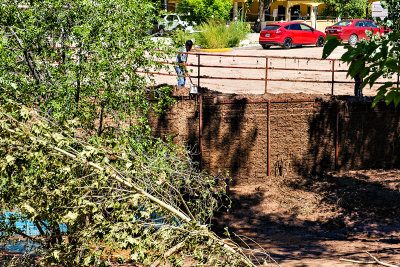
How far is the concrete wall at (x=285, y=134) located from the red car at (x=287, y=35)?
1327 cm

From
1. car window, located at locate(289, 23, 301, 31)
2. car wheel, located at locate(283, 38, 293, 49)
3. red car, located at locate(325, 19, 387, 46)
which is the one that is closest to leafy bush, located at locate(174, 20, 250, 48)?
car wheel, located at locate(283, 38, 293, 49)

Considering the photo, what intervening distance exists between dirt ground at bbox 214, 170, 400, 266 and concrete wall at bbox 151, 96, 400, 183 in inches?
16.9

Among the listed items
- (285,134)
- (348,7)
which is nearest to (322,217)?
(285,134)

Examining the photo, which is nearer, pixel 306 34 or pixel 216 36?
pixel 216 36

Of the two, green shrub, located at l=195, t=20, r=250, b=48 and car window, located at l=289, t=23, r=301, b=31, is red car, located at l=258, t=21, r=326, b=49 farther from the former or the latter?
green shrub, located at l=195, t=20, r=250, b=48

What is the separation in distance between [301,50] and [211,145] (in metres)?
14.8

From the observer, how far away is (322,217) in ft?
42.0

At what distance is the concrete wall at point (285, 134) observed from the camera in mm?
14109

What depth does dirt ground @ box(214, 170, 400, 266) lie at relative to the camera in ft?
35.1

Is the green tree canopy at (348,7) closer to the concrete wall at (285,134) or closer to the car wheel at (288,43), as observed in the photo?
the car wheel at (288,43)

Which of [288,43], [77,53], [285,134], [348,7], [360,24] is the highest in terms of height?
[348,7]

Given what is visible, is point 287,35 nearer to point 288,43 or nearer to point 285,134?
point 288,43

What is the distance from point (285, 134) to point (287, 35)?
47.4 feet

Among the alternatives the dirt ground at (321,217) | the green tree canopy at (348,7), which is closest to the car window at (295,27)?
the green tree canopy at (348,7)
